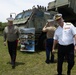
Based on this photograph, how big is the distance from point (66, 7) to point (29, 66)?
6016 millimetres

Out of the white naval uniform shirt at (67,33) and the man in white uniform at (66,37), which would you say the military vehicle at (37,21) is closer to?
the man in white uniform at (66,37)

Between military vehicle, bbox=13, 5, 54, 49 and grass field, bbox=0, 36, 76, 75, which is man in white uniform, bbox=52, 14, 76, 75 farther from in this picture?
military vehicle, bbox=13, 5, 54, 49

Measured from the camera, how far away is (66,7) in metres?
14.0

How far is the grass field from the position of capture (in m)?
8.09

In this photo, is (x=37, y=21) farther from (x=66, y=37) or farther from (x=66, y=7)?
→ (x=66, y=37)

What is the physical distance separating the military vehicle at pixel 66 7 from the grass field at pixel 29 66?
3.73 metres

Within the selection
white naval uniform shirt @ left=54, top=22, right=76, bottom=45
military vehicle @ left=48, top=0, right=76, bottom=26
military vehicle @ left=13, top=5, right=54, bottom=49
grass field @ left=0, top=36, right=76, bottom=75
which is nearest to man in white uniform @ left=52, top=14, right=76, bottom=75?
white naval uniform shirt @ left=54, top=22, right=76, bottom=45

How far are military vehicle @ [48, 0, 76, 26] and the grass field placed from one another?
3728 mm

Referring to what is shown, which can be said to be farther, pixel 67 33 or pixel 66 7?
pixel 66 7

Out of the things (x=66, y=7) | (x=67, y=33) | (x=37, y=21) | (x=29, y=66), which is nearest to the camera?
(x=67, y=33)

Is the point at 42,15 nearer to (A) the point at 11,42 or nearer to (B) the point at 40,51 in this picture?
(B) the point at 40,51

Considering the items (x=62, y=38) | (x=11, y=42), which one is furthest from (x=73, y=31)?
(x=11, y=42)

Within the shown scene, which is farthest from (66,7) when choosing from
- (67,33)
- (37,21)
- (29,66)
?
(67,33)

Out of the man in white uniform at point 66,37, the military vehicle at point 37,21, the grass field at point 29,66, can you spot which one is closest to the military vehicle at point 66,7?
the military vehicle at point 37,21
